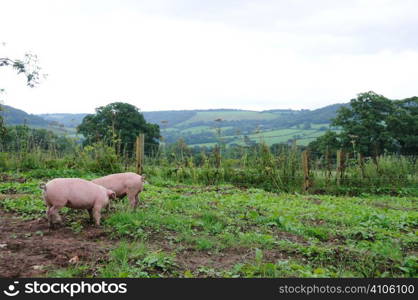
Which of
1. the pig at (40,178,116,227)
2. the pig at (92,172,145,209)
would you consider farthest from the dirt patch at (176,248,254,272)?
the pig at (92,172,145,209)

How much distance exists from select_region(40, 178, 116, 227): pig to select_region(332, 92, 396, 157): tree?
87.3 ft

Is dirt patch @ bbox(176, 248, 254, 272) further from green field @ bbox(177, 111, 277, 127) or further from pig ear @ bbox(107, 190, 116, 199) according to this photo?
green field @ bbox(177, 111, 277, 127)

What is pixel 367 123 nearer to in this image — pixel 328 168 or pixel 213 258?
pixel 328 168

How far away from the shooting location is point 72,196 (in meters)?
5.31

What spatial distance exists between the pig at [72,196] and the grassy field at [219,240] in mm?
221

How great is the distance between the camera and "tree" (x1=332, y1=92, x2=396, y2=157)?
31.0m

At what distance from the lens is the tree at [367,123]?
102 ft

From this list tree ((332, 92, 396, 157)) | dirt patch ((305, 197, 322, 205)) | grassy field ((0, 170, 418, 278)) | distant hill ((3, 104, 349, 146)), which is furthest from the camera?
distant hill ((3, 104, 349, 146))

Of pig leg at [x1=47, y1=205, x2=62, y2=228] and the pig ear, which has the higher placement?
the pig ear

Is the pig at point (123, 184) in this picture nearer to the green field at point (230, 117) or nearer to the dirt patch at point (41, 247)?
the dirt patch at point (41, 247)

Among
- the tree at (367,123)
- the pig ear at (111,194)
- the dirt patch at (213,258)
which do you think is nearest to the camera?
the dirt patch at (213,258)

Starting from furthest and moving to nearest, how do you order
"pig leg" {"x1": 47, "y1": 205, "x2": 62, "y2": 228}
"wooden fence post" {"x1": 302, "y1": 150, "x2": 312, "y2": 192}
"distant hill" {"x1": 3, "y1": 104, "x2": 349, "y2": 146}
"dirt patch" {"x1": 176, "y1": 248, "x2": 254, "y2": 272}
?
"distant hill" {"x1": 3, "y1": 104, "x2": 349, "y2": 146}
"wooden fence post" {"x1": 302, "y1": 150, "x2": 312, "y2": 192}
"pig leg" {"x1": 47, "y1": 205, "x2": 62, "y2": 228}
"dirt patch" {"x1": 176, "y1": 248, "x2": 254, "y2": 272}

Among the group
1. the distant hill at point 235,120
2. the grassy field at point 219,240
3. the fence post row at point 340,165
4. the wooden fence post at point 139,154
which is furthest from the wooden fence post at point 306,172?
the distant hill at point 235,120

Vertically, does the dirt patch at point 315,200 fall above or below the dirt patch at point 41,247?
below
